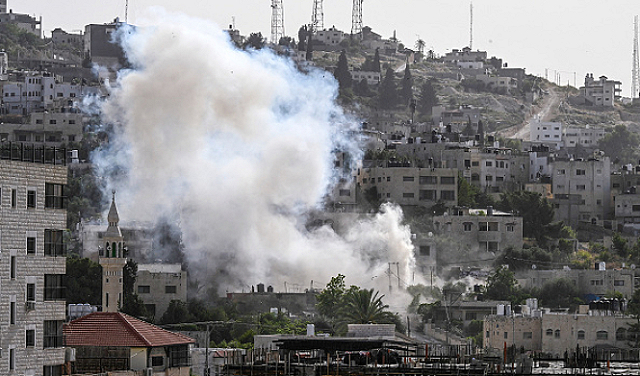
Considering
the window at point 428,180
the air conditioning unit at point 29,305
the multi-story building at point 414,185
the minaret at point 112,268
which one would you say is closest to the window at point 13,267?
the air conditioning unit at point 29,305

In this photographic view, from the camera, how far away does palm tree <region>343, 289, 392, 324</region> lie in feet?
368

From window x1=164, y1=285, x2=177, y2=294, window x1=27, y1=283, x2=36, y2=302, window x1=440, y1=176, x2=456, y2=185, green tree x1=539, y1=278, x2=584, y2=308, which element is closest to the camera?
window x1=27, y1=283, x2=36, y2=302

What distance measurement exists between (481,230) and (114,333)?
8646cm

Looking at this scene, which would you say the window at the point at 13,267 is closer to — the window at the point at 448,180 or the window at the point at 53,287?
the window at the point at 53,287

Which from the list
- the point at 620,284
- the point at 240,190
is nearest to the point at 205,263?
the point at 240,190

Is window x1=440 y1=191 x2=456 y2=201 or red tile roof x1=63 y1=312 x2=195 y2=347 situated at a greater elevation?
window x1=440 y1=191 x2=456 y2=201

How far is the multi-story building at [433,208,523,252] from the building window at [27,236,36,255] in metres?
99.0

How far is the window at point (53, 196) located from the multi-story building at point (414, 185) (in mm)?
103342

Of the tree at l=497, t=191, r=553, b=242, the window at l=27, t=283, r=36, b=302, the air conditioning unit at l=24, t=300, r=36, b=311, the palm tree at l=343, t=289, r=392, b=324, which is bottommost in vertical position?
the palm tree at l=343, t=289, r=392, b=324

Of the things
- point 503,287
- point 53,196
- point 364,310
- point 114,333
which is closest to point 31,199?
point 53,196

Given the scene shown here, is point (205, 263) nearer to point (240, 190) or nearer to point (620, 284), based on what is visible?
point (240, 190)

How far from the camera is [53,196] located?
2046 inches

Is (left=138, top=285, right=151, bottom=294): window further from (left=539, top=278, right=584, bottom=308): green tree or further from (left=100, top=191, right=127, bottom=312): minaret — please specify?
(left=539, top=278, right=584, bottom=308): green tree

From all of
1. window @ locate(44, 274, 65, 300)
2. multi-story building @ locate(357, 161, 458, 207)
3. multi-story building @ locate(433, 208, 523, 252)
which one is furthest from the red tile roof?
multi-story building @ locate(357, 161, 458, 207)
